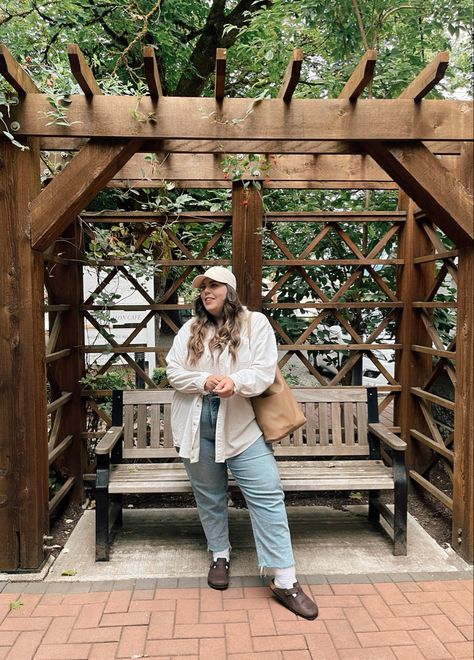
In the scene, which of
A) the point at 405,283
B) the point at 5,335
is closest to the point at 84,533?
the point at 5,335

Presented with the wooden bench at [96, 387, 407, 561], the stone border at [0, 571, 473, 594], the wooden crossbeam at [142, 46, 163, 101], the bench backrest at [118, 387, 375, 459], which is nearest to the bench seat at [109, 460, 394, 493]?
the wooden bench at [96, 387, 407, 561]

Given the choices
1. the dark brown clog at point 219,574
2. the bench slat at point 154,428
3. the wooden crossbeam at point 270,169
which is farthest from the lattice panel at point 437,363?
the bench slat at point 154,428

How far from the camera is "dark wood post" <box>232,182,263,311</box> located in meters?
3.79

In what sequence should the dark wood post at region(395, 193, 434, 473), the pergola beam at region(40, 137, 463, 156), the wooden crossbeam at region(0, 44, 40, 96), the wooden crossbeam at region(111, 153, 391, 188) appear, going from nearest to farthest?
1. the wooden crossbeam at region(0, 44, 40, 96)
2. the pergola beam at region(40, 137, 463, 156)
3. the wooden crossbeam at region(111, 153, 391, 188)
4. the dark wood post at region(395, 193, 434, 473)

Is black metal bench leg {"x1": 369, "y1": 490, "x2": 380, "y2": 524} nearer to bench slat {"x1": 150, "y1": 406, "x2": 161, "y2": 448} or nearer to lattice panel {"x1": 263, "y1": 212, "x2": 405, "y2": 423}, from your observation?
lattice panel {"x1": 263, "y1": 212, "x2": 405, "y2": 423}

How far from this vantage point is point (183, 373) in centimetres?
266

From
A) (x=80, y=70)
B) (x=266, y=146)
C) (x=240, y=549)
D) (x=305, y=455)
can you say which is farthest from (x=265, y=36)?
(x=240, y=549)

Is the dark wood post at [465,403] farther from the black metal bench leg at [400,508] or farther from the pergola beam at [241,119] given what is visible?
the pergola beam at [241,119]

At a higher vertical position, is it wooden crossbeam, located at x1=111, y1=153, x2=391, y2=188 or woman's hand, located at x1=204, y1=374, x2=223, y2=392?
wooden crossbeam, located at x1=111, y1=153, x2=391, y2=188

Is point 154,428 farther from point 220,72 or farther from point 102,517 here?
point 220,72

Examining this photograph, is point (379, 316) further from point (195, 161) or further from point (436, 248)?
point (195, 161)

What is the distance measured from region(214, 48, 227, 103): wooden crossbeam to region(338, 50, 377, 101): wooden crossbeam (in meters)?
0.69

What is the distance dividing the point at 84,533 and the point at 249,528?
1158 mm

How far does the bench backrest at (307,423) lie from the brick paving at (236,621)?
93 cm
